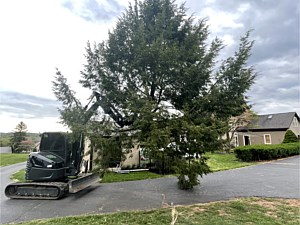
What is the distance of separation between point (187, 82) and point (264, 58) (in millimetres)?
6593

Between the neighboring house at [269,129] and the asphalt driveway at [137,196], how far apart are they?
20688mm

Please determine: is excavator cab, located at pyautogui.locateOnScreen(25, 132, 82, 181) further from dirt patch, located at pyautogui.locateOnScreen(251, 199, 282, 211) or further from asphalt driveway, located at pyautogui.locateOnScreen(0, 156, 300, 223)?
dirt patch, located at pyautogui.locateOnScreen(251, 199, 282, 211)

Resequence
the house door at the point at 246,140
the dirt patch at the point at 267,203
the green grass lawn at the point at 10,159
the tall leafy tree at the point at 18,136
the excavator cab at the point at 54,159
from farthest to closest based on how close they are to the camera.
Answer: the tall leafy tree at the point at 18,136 < the house door at the point at 246,140 < the green grass lawn at the point at 10,159 < the excavator cab at the point at 54,159 < the dirt patch at the point at 267,203

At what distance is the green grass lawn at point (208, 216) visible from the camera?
507cm

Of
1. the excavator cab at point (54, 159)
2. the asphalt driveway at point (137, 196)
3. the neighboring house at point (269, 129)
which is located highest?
the neighboring house at point (269, 129)

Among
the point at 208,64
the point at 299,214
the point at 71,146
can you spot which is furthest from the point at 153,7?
the point at 299,214

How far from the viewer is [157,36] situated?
6320mm

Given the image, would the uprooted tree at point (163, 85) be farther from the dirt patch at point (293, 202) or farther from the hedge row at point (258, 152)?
the hedge row at point (258, 152)

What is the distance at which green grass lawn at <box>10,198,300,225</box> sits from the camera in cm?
507

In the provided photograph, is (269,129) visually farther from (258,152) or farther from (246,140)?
(258,152)

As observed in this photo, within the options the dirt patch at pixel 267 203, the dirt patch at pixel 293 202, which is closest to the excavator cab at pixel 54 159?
the dirt patch at pixel 267 203

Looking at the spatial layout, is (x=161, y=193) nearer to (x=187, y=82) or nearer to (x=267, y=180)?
(x=187, y=82)

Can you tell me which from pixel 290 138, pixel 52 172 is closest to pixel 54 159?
pixel 52 172

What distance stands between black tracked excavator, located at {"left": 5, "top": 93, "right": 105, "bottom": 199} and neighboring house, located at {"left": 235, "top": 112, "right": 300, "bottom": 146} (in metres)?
25.1
